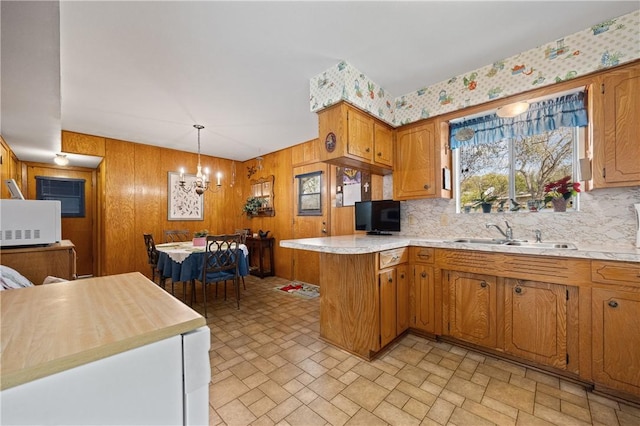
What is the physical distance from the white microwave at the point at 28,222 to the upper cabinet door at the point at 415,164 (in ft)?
10.4

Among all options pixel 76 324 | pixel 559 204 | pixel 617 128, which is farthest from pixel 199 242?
pixel 617 128

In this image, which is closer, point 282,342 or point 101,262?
point 282,342

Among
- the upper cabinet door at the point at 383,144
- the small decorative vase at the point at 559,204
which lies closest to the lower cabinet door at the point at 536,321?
the small decorative vase at the point at 559,204

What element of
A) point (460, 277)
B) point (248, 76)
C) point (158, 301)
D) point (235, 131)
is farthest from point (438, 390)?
point (235, 131)

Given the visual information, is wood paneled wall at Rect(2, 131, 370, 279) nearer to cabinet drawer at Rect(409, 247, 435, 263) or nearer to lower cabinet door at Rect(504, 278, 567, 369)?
cabinet drawer at Rect(409, 247, 435, 263)

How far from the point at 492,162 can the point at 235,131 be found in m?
3.45

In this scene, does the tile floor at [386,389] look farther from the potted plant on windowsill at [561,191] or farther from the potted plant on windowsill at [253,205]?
the potted plant on windowsill at [253,205]

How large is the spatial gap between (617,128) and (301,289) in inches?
148

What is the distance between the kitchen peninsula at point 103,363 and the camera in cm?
47

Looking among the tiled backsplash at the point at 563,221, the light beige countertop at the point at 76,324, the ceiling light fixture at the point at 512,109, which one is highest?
the ceiling light fixture at the point at 512,109

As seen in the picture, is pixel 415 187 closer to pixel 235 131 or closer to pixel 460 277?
pixel 460 277

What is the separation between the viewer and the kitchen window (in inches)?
91.1

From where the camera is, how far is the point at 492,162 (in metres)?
2.78

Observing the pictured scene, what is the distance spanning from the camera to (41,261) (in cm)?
210
